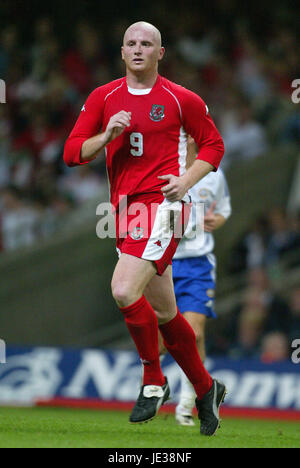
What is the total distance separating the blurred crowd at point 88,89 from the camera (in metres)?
14.0

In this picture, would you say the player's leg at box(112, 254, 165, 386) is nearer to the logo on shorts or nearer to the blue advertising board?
the logo on shorts

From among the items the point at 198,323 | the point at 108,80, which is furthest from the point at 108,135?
the point at 108,80

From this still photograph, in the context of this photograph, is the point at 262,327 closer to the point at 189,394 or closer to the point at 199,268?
the point at 199,268

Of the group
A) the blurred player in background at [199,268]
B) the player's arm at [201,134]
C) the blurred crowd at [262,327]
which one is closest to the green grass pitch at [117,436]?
the blurred player in background at [199,268]

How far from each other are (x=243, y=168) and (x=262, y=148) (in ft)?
1.61

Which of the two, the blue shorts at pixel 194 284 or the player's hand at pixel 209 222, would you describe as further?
the player's hand at pixel 209 222

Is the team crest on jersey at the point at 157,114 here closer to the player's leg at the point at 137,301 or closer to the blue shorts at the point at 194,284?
the player's leg at the point at 137,301

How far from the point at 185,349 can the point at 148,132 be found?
4.88ft

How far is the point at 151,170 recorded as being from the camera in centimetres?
593

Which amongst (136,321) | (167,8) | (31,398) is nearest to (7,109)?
(167,8)

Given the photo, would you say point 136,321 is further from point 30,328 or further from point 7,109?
point 7,109

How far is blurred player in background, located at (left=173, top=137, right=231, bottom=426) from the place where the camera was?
7.74 metres

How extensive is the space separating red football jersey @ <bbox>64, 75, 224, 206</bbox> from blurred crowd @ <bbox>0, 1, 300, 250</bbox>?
7.87 metres

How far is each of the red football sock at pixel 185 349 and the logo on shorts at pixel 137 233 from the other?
0.64 m
